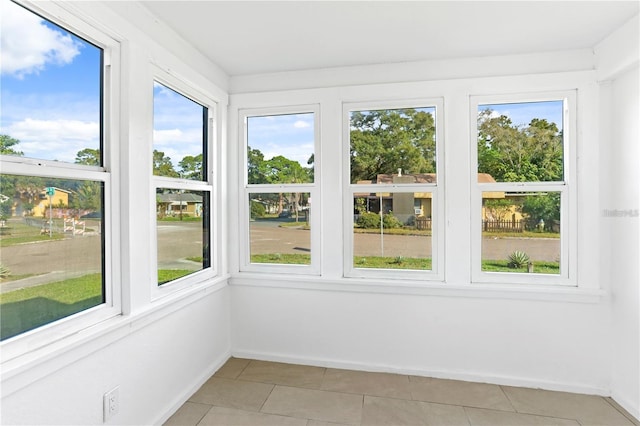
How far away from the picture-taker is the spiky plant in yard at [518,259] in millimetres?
2609

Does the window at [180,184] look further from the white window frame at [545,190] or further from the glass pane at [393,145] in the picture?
the white window frame at [545,190]

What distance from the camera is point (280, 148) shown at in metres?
2.95

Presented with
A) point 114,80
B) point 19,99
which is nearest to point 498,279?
point 114,80

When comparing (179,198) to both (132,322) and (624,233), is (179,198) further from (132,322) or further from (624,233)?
(624,233)

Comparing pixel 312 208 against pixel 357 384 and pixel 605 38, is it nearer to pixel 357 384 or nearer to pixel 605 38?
pixel 357 384

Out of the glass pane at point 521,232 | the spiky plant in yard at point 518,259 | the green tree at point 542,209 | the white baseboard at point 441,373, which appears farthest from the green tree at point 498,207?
the white baseboard at point 441,373

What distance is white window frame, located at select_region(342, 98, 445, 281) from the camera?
2664mm

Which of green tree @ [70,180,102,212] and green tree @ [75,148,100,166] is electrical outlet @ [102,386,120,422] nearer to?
green tree @ [70,180,102,212]

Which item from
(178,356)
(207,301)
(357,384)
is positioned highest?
(207,301)

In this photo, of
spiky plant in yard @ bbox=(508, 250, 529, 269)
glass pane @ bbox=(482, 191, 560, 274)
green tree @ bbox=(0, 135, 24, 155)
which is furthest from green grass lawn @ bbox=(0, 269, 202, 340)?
spiky plant in yard @ bbox=(508, 250, 529, 269)

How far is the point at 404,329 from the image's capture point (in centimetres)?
269

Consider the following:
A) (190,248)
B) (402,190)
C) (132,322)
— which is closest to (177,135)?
(190,248)

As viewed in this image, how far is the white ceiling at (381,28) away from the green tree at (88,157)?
913 millimetres

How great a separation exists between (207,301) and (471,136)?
8.06ft
